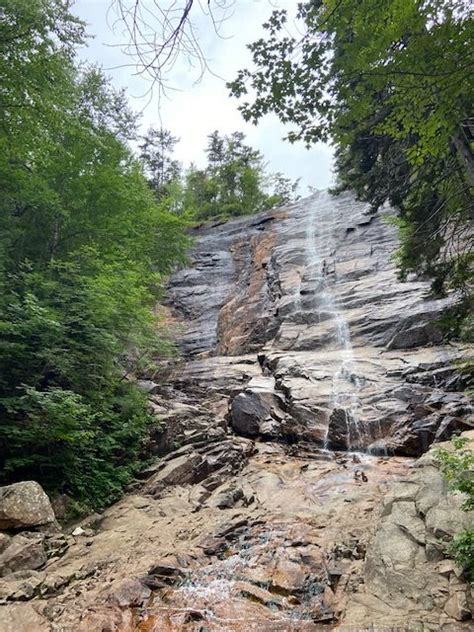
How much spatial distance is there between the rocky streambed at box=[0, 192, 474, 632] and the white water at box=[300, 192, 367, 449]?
0.07 metres

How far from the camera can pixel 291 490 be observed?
7.04m

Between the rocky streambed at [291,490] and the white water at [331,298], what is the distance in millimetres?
70

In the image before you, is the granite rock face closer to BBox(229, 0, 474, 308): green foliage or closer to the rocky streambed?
the rocky streambed

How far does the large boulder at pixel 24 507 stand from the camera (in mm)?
5230

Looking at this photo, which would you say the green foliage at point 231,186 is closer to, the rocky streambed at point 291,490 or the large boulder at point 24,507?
the rocky streambed at point 291,490

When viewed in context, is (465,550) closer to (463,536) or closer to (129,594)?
(463,536)

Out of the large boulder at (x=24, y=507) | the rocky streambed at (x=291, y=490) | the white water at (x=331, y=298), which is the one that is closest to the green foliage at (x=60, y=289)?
the large boulder at (x=24, y=507)

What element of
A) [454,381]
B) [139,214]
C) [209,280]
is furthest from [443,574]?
[209,280]

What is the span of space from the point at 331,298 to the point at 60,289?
1085cm

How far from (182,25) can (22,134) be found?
7332 millimetres

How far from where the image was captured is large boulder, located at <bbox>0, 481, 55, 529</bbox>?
5230 mm

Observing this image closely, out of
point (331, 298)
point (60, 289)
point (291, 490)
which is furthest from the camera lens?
point (331, 298)

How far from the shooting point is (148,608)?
159 inches

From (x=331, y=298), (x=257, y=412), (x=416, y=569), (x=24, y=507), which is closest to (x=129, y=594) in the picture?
(x=24, y=507)
